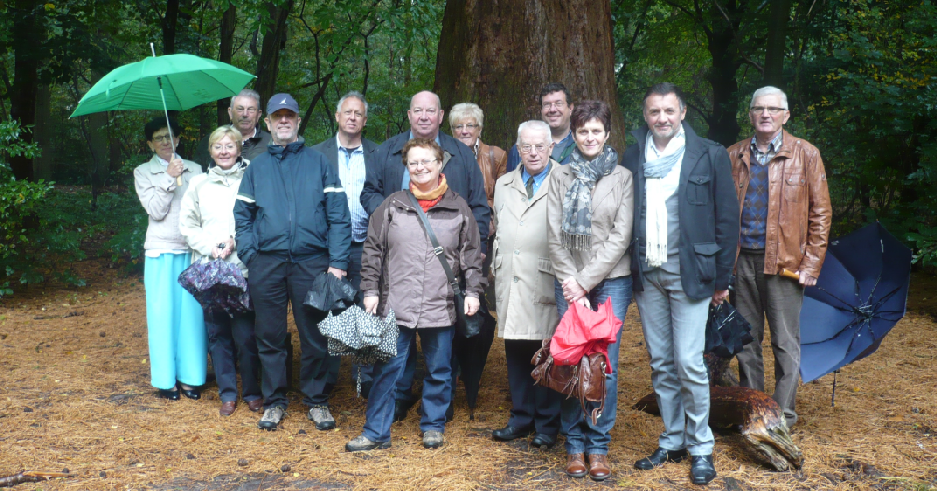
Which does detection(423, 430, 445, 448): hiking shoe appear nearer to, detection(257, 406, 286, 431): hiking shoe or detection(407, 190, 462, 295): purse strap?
detection(407, 190, 462, 295): purse strap

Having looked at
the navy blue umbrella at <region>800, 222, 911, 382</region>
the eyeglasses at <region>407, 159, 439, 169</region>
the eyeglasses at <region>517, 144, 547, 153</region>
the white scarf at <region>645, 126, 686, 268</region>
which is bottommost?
the navy blue umbrella at <region>800, 222, 911, 382</region>

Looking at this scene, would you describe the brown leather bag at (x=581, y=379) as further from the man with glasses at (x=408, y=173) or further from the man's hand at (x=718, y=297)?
the man with glasses at (x=408, y=173)

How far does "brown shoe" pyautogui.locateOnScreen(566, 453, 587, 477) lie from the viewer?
3.79 m

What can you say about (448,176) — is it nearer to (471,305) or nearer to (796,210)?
(471,305)

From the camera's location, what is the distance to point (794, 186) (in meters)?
4.21

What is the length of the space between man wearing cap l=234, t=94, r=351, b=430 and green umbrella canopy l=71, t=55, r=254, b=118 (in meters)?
0.69

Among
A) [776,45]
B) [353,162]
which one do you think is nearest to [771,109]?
[353,162]

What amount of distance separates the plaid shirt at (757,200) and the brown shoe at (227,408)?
11.8 feet

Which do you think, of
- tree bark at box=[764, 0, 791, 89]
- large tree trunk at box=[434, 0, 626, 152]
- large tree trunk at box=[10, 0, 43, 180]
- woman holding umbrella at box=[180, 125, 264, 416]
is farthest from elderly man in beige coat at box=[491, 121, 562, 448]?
large tree trunk at box=[10, 0, 43, 180]

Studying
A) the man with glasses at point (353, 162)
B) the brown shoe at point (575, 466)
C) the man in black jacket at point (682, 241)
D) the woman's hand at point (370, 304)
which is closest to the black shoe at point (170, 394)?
the man with glasses at point (353, 162)

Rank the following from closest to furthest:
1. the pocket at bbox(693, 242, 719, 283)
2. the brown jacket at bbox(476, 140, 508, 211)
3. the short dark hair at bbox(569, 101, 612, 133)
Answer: the pocket at bbox(693, 242, 719, 283), the short dark hair at bbox(569, 101, 612, 133), the brown jacket at bbox(476, 140, 508, 211)

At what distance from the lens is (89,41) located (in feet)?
33.4

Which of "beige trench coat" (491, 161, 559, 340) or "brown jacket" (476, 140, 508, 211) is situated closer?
"beige trench coat" (491, 161, 559, 340)

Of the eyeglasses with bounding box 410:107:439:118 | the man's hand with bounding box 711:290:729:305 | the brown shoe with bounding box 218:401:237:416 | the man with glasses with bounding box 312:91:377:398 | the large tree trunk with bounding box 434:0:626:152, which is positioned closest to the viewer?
the man's hand with bounding box 711:290:729:305
